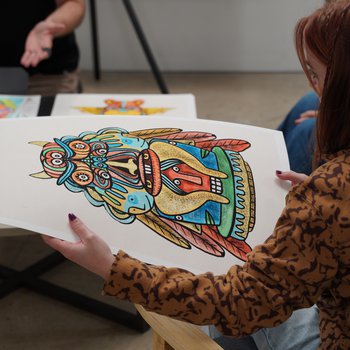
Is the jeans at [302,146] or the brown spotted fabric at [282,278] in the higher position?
the brown spotted fabric at [282,278]

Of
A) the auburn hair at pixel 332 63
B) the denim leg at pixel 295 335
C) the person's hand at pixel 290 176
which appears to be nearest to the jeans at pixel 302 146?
the person's hand at pixel 290 176

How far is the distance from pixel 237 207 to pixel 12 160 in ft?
1.23

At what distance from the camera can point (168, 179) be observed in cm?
86

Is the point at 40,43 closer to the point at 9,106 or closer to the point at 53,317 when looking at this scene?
the point at 9,106

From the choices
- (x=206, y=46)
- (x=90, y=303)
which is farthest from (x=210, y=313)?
(x=206, y=46)

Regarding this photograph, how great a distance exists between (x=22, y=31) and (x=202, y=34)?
1569 mm

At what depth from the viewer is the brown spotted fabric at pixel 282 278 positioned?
60 cm

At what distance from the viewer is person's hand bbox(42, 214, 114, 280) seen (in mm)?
694

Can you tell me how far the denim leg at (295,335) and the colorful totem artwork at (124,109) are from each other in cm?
68

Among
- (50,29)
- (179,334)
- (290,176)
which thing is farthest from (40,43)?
(179,334)

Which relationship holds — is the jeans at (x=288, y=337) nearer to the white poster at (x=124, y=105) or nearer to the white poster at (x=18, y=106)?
the white poster at (x=124, y=105)

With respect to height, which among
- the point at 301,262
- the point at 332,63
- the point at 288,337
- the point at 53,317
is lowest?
the point at 53,317

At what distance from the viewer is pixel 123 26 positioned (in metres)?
3.05

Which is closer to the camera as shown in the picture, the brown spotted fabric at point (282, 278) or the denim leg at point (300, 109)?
the brown spotted fabric at point (282, 278)
